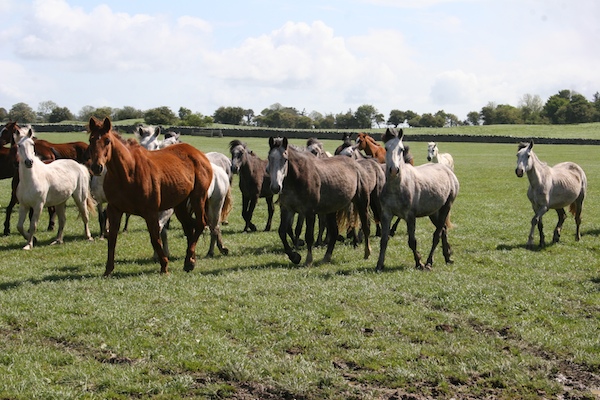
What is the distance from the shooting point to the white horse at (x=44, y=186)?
40.8 feet

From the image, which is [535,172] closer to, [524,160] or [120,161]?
[524,160]

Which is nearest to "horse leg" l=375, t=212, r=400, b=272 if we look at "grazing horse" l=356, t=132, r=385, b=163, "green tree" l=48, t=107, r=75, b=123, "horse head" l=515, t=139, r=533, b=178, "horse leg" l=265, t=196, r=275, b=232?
"horse head" l=515, t=139, r=533, b=178

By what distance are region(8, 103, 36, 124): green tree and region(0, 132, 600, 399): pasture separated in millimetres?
86545

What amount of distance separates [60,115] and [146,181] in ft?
328

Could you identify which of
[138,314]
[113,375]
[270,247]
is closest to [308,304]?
[138,314]

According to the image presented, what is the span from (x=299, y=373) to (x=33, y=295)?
14.3 feet

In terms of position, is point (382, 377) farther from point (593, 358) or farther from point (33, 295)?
point (33, 295)

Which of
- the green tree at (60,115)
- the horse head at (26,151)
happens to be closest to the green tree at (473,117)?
the green tree at (60,115)

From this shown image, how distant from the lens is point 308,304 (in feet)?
26.6

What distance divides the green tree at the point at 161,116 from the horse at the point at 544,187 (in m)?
80.8

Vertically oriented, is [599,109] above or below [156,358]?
above

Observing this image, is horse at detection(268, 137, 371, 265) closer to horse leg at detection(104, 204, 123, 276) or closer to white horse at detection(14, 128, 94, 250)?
horse leg at detection(104, 204, 123, 276)

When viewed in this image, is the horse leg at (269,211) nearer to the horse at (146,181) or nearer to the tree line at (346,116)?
the horse at (146,181)

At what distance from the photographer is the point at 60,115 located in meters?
102
